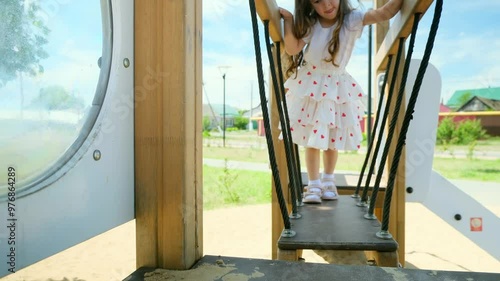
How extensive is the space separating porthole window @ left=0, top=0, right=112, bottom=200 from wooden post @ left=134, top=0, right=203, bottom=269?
6 cm

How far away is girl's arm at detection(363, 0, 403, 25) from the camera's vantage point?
885mm

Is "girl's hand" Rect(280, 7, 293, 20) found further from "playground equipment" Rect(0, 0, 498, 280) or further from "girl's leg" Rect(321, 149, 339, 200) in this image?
"playground equipment" Rect(0, 0, 498, 280)

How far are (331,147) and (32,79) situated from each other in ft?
3.08

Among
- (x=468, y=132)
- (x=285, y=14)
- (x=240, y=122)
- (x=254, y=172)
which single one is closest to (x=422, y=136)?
(x=285, y=14)

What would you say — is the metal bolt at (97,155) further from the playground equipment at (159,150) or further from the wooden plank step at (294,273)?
the wooden plank step at (294,273)

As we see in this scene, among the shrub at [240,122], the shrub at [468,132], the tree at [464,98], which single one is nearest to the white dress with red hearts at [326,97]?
the shrub at [468,132]

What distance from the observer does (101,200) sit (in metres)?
0.54

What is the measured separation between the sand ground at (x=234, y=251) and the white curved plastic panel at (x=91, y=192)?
1764 mm

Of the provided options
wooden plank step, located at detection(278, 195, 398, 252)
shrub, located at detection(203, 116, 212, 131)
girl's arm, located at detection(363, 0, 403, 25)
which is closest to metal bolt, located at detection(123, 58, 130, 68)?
wooden plank step, located at detection(278, 195, 398, 252)

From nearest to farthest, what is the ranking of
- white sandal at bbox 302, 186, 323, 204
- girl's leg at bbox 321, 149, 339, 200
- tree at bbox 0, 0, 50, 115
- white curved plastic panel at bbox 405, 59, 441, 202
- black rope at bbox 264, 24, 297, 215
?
tree at bbox 0, 0, 50, 115, black rope at bbox 264, 24, 297, 215, white sandal at bbox 302, 186, 323, 204, girl's leg at bbox 321, 149, 339, 200, white curved plastic panel at bbox 405, 59, 441, 202

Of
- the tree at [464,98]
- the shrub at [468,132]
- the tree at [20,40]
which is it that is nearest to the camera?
the tree at [20,40]

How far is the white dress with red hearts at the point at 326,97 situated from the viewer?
1.20 meters

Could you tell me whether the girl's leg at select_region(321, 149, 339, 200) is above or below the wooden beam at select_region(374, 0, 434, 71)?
below

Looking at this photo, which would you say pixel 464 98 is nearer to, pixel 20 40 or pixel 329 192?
pixel 329 192
